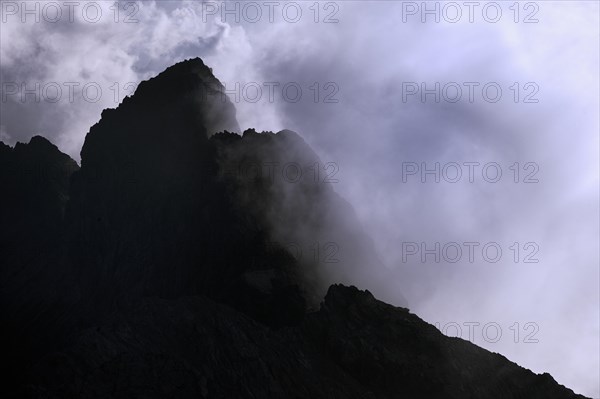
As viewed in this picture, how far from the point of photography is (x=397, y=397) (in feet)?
259

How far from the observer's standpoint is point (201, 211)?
5492 inches

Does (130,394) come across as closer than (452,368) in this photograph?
Yes

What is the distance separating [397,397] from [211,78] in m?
125

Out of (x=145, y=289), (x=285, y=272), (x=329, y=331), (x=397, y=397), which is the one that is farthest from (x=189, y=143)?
(x=397, y=397)

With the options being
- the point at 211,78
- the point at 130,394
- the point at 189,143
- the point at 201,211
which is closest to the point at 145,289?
the point at 201,211

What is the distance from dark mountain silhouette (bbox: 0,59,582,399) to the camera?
72000mm

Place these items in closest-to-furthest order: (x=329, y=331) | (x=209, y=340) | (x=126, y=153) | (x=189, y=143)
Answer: (x=209, y=340), (x=329, y=331), (x=189, y=143), (x=126, y=153)

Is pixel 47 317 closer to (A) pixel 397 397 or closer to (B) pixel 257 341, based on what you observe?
(B) pixel 257 341

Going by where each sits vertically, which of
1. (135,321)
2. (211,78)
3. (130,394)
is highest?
(211,78)

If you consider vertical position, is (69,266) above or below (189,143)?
below

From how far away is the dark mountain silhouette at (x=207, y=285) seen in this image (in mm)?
72000

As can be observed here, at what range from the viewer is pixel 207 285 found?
125125mm

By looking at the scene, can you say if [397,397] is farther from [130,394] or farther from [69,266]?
[69,266]

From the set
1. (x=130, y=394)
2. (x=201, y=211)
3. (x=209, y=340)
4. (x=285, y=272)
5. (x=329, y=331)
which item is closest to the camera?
(x=130, y=394)
